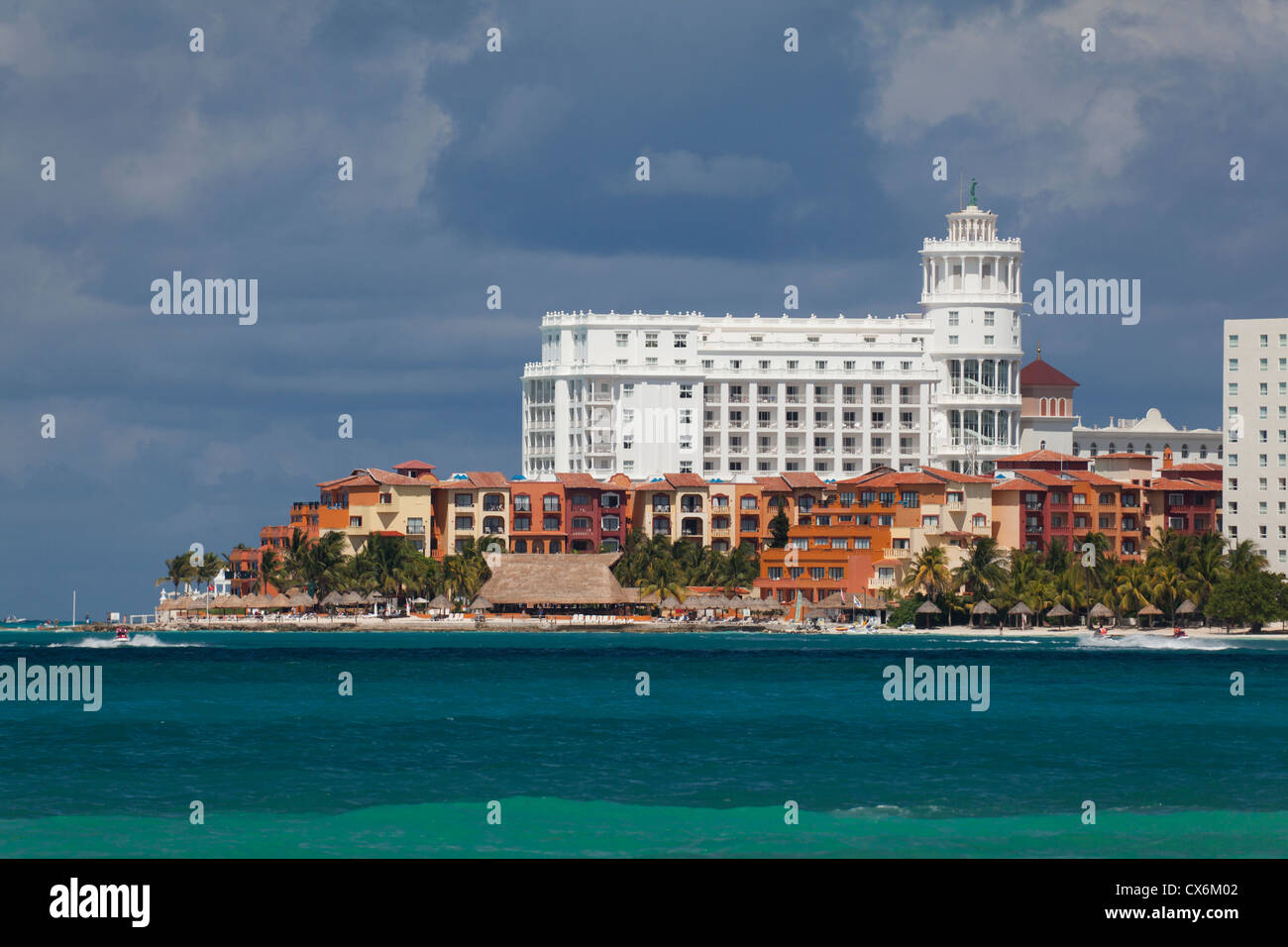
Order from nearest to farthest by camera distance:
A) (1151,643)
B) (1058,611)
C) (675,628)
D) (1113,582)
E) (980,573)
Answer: (1151,643), (1058,611), (1113,582), (980,573), (675,628)

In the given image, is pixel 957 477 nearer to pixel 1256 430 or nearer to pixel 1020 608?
pixel 1020 608

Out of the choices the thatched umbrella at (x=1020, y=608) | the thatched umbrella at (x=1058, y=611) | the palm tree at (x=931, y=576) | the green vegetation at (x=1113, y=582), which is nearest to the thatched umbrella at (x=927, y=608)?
the green vegetation at (x=1113, y=582)

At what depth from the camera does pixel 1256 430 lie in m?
186

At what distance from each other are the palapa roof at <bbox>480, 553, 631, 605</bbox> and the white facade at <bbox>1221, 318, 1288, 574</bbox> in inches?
2515

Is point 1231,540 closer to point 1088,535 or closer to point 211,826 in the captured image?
point 1088,535

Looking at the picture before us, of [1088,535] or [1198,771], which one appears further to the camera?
[1088,535]

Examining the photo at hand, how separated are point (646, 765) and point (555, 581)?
420ft

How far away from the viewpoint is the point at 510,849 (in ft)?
142

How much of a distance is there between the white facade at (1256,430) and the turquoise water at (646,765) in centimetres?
7057

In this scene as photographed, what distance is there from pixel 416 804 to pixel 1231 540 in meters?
151

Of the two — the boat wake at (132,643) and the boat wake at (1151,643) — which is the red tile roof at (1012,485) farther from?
the boat wake at (132,643)

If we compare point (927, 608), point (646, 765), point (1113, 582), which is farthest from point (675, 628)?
point (646, 765)
